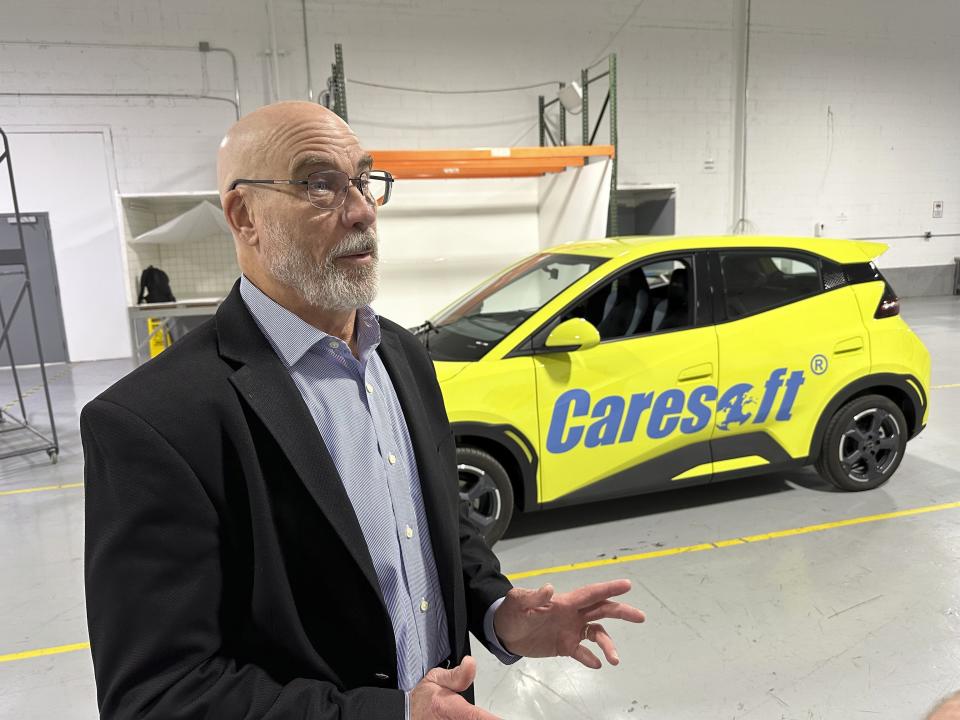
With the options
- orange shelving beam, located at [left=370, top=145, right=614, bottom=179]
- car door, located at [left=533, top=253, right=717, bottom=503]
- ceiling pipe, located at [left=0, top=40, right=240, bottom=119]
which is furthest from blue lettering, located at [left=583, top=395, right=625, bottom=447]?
ceiling pipe, located at [left=0, top=40, right=240, bottom=119]

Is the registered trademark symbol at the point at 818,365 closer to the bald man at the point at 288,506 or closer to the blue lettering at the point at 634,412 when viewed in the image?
the blue lettering at the point at 634,412

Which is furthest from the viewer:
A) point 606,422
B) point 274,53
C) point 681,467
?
point 274,53

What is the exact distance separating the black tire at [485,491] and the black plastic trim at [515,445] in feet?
0.25

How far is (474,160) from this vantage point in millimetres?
7262

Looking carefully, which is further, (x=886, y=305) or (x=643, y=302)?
(x=886, y=305)

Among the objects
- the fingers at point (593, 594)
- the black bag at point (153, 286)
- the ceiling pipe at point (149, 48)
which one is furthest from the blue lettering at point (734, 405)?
the ceiling pipe at point (149, 48)

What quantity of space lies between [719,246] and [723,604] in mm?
1884

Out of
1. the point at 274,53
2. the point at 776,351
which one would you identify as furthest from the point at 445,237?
the point at 776,351

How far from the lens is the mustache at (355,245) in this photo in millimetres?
1118

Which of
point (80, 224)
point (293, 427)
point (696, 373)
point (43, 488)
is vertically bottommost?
point (43, 488)

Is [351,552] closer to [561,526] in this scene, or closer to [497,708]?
[497,708]

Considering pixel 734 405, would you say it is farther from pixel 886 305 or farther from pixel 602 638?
pixel 602 638

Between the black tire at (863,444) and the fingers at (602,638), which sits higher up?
the fingers at (602,638)

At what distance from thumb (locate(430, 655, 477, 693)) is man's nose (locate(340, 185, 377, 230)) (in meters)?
0.71
